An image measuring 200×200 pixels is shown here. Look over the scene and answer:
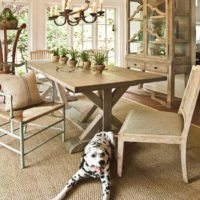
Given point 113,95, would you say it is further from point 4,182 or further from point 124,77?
point 4,182

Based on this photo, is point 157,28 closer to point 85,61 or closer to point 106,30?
point 85,61

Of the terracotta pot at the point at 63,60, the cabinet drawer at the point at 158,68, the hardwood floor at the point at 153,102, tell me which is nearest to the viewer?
the terracotta pot at the point at 63,60

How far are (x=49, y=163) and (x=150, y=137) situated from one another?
938mm

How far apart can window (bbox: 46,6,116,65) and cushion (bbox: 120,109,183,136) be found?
3808 mm

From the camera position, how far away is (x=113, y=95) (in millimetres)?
2730

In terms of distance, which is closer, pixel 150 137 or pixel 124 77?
pixel 150 137

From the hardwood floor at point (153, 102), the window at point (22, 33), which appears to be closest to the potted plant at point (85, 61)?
the hardwood floor at point (153, 102)

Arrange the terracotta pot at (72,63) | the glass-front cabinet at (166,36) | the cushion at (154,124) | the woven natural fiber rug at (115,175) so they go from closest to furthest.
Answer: the woven natural fiber rug at (115,175) < the cushion at (154,124) < the terracotta pot at (72,63) < the glass-front cabinet at (166,36)

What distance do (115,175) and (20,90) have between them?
120 centimetres

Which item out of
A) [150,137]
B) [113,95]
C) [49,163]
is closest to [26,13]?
[113,95]

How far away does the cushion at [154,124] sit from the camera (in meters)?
1.99

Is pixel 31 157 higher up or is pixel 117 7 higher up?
pixel 117 7

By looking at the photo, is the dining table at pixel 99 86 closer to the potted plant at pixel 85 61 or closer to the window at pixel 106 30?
the potted plant at pixel 85 61

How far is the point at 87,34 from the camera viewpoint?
601 centimetres
